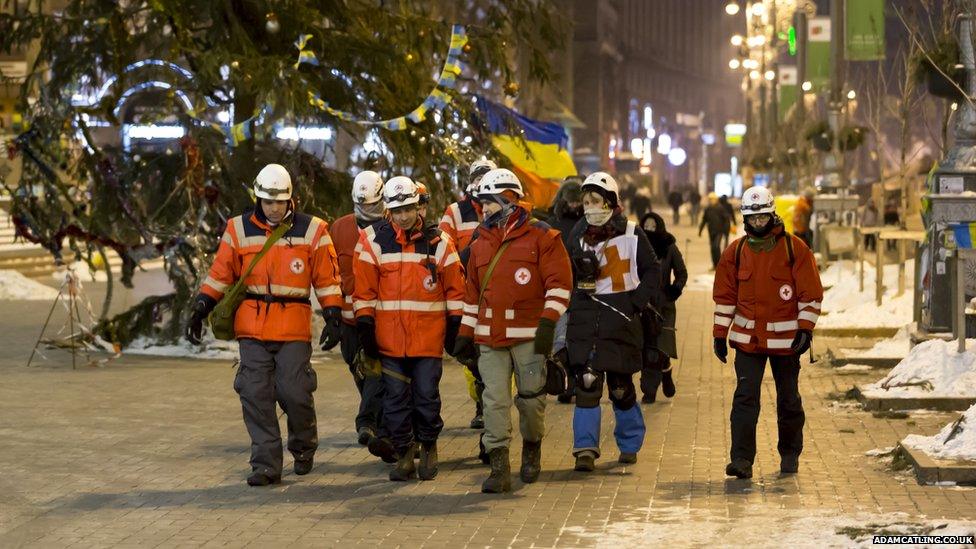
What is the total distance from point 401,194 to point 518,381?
4.14ft

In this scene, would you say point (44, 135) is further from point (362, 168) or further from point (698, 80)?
point (698, 80)

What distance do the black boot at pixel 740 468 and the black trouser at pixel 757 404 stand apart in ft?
0.32

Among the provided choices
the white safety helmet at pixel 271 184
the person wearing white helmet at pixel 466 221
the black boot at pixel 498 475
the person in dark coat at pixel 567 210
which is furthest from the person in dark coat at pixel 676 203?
the black boot at pixel 498 475

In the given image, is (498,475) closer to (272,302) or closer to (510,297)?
(510,297)

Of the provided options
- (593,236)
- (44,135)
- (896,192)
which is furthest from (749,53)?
(593,236)

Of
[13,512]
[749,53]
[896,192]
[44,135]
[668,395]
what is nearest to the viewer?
[13,512]

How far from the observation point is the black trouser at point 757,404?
34.4 feet

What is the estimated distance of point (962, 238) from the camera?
14.7m

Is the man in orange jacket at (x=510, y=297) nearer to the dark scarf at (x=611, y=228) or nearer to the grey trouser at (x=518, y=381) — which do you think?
the grey trouser at (x=518, y=381)

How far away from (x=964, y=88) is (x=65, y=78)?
8.67m

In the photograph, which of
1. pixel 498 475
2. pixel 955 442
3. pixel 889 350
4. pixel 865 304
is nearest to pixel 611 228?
pixel 498 475

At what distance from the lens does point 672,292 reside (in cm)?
1344

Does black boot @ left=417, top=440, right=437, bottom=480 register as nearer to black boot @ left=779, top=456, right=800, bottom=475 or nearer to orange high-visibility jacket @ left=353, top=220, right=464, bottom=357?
orange high-visibility jacket @ left=353, top=220, right=464, bottom=357

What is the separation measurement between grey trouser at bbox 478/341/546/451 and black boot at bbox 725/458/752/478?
1123 millimetres
